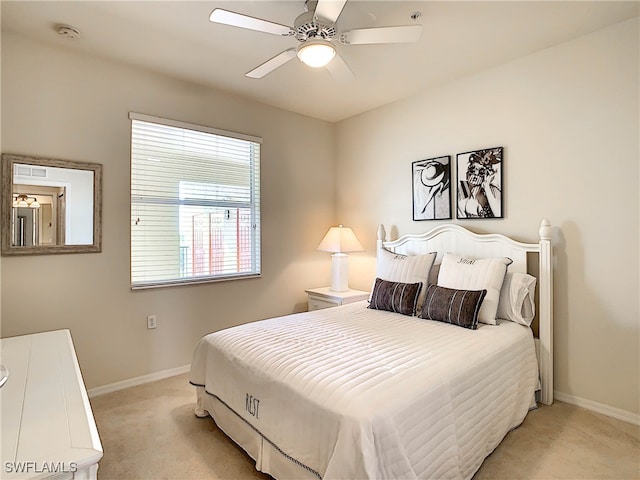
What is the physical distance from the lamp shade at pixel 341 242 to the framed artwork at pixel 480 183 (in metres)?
1.12

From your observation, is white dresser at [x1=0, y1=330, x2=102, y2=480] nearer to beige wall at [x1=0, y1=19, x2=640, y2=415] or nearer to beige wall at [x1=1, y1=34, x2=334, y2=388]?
beige wall at [x1=1, y1=34, x2=334, y2=388]

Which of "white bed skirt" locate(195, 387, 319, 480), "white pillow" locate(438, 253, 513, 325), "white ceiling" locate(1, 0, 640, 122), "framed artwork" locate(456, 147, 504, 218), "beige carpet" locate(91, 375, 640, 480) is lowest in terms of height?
"beige carpet" locate(91, 375, 640, 480)

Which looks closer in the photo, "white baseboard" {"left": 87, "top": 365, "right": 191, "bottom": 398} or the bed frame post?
the bed frame post

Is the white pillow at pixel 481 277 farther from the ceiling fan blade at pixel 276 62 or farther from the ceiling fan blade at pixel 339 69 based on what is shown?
the ceiling fan blade at pixel 276 62

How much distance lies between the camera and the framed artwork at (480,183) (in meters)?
2.88

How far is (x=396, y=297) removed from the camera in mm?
2801

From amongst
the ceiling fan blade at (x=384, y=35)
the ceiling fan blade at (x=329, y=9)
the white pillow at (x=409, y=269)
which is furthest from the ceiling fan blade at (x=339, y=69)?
the white pillow at (x=409, y=269)

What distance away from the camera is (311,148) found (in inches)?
163

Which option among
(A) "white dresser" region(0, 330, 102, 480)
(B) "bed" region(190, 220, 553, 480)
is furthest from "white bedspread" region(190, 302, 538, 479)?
(A) "white dresser" region(0, 330, 102, 480)

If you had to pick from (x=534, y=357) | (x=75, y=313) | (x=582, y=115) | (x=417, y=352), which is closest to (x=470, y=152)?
(x=582, y=115)

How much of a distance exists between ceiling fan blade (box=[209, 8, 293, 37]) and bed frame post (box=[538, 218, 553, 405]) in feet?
7.11

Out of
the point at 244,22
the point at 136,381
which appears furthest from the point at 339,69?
the point at 136,381

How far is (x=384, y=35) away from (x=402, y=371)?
170cm

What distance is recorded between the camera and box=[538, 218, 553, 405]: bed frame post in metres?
2.51
